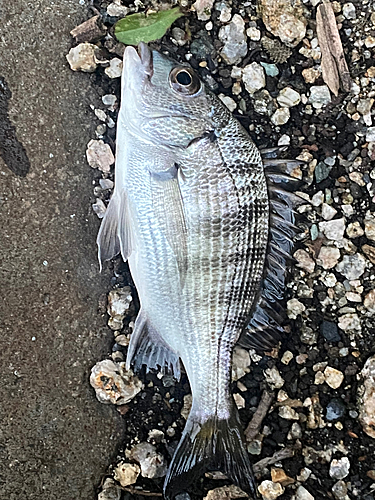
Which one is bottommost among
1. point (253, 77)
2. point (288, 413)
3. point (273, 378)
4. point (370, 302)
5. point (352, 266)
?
point (288, 413)

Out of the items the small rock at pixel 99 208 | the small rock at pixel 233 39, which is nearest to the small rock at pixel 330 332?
the small rock at pixel 99 208

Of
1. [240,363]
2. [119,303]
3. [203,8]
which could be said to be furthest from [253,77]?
[240,363]

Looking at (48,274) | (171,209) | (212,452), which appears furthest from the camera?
(48,274)

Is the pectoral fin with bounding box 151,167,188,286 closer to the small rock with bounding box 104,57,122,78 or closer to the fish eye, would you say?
the fish eye

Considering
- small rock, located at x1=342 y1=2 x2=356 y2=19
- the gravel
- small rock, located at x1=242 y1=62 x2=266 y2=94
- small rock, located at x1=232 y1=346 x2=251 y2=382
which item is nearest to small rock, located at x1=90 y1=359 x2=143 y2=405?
the gravel

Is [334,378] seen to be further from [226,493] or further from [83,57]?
[83,57]

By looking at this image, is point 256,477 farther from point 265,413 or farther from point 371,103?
point 371,103
